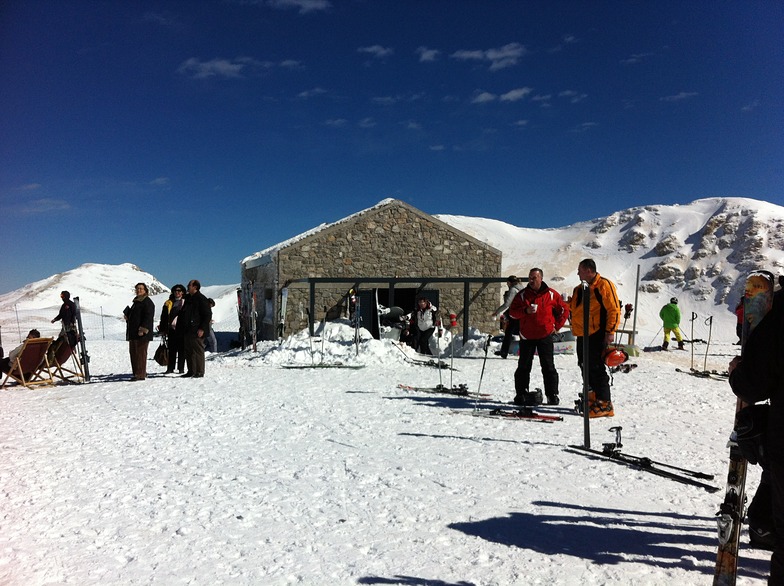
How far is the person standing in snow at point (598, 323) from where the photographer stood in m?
6.66

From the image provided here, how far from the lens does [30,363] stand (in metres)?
9.88

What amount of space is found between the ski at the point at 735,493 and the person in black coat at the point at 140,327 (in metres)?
9.13

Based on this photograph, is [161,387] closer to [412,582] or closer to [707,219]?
[412,582]

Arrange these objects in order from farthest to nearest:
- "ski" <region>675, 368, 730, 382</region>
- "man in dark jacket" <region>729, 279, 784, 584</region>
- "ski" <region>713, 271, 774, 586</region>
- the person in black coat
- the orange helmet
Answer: "ski" <region>675, 368, 730, 382</region>, the person in black coat, the orange helmet, "ski" <region>713, 271, 774, 586</region>, "man in dark jacket" <region>729, 279, 784, 584</region>

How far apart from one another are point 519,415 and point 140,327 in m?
6.74

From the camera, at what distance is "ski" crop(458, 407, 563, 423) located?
685 centimetres

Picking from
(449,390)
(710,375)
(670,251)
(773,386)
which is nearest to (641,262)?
(670,251)

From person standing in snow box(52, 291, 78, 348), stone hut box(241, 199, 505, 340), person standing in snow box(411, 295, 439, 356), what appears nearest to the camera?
person standing in snow box(52, 291, 78, 348)

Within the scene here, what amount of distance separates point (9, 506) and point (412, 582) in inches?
122

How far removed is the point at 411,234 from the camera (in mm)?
19312

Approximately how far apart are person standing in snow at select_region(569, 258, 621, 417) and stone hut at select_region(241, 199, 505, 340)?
35.5 feet

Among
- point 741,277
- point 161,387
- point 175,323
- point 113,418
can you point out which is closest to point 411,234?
point 175,323

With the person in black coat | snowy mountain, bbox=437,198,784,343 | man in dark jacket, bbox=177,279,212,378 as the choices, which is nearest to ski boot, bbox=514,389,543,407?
man in dark jacket, bbox=177,279,212,378

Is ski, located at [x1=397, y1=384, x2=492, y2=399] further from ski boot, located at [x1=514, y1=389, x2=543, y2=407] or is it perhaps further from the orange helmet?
the orange helmet
